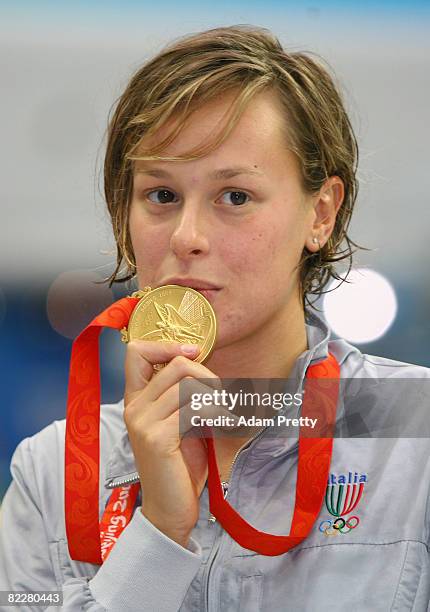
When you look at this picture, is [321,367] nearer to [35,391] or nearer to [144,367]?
[144,367]

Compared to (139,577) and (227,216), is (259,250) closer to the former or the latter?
(227,216)

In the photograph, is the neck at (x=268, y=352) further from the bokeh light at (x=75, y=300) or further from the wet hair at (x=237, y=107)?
the bokeh light at (x=75, y=300)

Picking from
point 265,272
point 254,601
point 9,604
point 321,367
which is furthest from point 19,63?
point 254,601

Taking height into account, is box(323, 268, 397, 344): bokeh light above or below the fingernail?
Answer: below

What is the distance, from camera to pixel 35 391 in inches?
128

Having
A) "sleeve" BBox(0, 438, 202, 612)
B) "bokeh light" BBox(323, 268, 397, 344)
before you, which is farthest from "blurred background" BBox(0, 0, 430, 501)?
"sleeve" BBox(0, 438, 202, 612)

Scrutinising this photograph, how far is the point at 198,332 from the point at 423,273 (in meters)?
1.44

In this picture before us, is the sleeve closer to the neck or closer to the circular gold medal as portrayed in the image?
the circular gold medal

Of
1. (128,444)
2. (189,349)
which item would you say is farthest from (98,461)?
(189,349)

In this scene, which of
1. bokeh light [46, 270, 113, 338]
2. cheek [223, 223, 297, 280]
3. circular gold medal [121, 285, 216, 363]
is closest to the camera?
circular gold medal [121, 285, 216, 363]

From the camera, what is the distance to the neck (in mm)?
2432

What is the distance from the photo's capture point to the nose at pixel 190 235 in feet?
7.02

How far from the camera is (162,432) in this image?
1.97 meters

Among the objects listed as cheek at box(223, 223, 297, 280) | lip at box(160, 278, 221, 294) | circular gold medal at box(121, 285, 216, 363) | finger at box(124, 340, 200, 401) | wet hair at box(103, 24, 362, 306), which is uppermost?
wet hair at box(103, 24, 362, 306)
